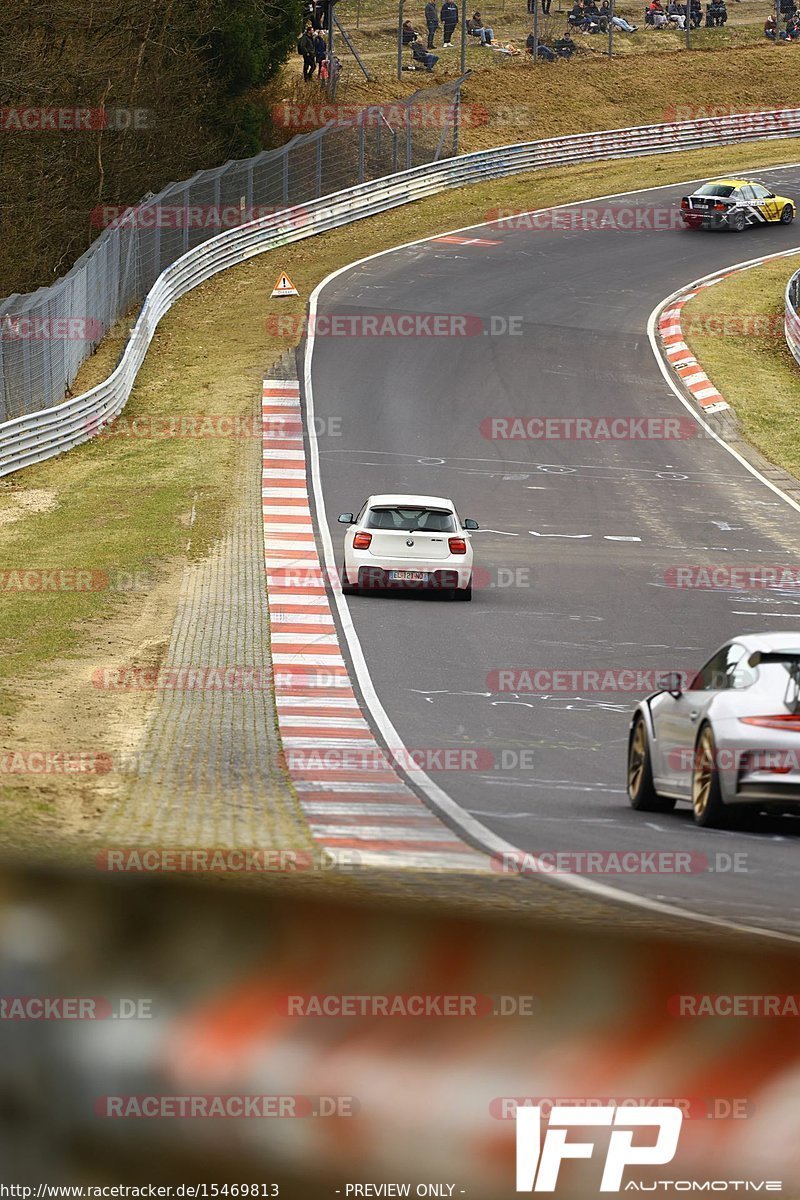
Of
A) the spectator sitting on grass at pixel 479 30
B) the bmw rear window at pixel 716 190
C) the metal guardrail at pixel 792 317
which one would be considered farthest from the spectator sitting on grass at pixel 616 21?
the metal guardrail at pixel 792 317

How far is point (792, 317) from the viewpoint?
41719mm

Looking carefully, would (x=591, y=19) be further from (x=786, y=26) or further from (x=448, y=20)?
(x=786, y=26)

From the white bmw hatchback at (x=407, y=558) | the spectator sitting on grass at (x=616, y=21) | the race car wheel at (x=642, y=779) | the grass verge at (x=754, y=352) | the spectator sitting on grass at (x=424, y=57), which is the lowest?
the grass verge at (x=754, y=352)

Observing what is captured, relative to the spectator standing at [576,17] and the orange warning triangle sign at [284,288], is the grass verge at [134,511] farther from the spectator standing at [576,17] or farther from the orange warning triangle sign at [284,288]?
the spectator standing at [576,17]

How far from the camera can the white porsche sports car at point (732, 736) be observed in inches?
402

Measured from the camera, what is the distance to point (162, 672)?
55.9 ft

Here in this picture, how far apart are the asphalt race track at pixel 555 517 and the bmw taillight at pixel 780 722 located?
0.71m

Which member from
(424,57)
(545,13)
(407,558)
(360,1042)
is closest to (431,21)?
(424,57)

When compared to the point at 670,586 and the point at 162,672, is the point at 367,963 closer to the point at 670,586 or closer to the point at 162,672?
the point at 162,672

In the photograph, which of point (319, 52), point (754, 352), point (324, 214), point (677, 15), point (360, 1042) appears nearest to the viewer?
point (360, 1042)

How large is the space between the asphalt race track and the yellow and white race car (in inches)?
20.6

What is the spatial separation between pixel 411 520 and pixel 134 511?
727 centimetres

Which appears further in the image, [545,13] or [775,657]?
[545,13]

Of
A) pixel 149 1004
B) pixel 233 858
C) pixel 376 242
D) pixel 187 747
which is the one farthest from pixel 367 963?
pixel 376 242
